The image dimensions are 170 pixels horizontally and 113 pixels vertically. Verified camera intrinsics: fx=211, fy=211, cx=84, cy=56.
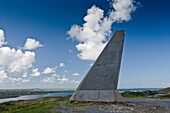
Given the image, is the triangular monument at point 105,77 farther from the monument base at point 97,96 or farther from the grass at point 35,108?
the grass at point 35,108

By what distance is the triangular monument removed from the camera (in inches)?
933

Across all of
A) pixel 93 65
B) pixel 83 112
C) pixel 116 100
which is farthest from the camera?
pixel 93 65

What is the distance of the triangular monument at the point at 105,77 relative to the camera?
2370 cm

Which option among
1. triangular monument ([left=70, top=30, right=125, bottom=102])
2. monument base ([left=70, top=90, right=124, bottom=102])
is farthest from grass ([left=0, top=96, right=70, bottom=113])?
triangular monument ([left=70, top=30, right=125, bottom=102])

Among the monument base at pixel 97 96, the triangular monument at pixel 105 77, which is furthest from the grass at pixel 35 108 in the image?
the triangular monument at pixel 105 77

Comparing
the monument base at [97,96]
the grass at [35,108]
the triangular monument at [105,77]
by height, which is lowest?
the grass at [35,108]

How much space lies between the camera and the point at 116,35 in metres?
25.5

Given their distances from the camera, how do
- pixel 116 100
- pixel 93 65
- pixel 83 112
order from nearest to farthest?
pixel 83 112
pixel 116 100
pixel 93 65

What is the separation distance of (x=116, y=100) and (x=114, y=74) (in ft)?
9.53

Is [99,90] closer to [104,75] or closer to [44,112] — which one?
[104,75]

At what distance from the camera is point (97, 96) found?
23.9 m

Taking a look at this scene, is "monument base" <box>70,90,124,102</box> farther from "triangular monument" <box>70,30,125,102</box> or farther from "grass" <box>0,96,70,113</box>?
"grass" <box>0,96,70,113</box>

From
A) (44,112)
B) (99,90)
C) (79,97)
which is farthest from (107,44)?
(44,112)

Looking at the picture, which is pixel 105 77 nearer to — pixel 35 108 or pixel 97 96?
pixel 97 96
